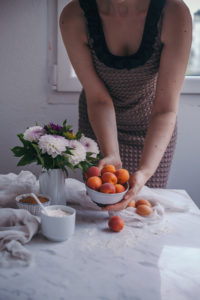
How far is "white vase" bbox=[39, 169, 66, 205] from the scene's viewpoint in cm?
102

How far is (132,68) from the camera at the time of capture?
4.43 ft

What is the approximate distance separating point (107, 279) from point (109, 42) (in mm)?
1003

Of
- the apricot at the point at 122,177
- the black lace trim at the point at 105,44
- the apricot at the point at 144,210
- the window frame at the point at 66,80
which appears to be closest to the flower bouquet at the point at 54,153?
the apricot at the point at 122,177

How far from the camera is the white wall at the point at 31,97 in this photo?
1.92 meters

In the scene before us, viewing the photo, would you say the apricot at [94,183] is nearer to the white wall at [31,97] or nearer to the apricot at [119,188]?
the apricot at [119,188]

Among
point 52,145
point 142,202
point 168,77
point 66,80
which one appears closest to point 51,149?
point 52,145

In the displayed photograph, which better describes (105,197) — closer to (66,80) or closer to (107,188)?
(107,188)

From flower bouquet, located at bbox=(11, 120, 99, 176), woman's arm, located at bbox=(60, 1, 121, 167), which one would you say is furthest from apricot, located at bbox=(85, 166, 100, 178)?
woman's arm, located at bbox=(60, 1, 121, 167)

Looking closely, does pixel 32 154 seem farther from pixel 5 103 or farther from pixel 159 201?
pixel 5 103

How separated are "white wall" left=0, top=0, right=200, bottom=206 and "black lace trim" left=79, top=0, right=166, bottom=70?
67 cm

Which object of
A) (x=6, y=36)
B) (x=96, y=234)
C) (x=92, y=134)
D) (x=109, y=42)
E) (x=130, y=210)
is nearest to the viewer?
(x=96, y=234)

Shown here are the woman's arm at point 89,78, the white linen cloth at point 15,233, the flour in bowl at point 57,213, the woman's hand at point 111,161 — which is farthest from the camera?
the woman's arm at point 89,78

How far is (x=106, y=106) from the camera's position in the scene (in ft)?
4.58

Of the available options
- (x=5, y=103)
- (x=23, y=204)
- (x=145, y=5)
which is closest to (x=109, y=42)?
(x=145, y=5)
